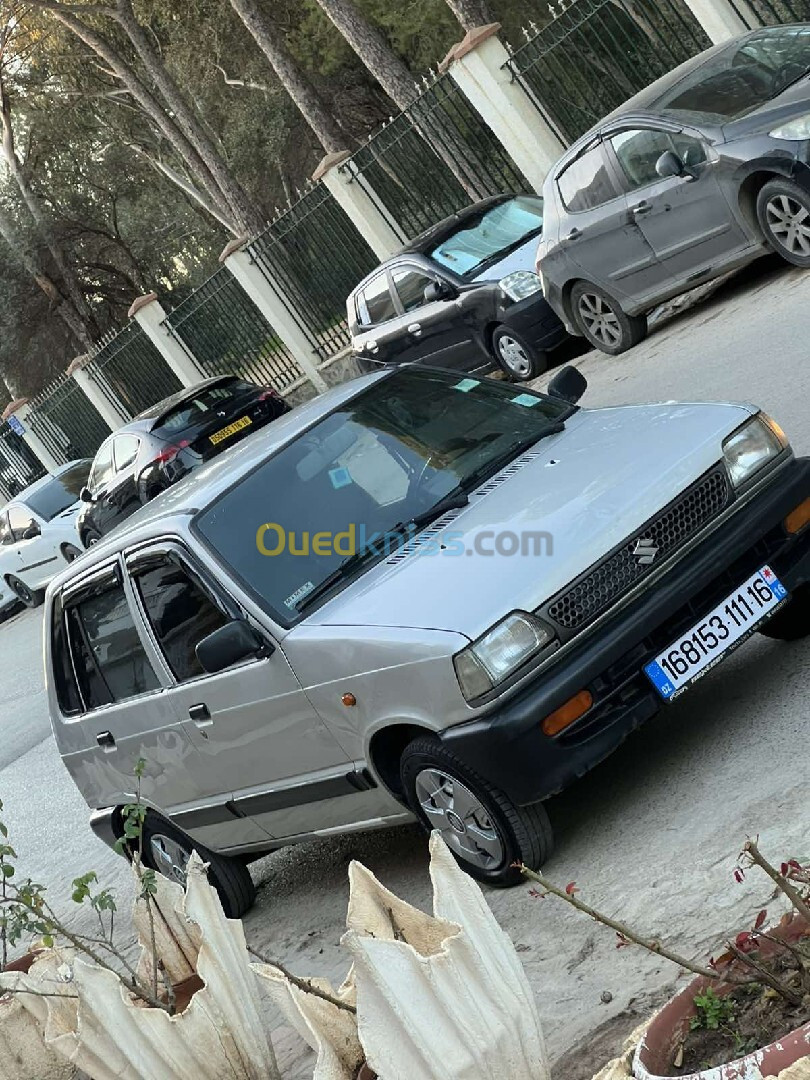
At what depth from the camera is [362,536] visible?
21.6 ft

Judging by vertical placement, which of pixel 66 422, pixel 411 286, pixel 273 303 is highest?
pixel 66 422

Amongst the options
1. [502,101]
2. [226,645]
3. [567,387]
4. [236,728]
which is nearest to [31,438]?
[502,101]

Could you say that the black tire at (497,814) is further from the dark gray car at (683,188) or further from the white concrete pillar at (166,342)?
the white concrete pillar at (166,342)

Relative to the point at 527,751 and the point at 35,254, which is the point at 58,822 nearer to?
the point at 527,751

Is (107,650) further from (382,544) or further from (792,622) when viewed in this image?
(792,622)

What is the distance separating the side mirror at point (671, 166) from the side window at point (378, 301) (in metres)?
5.88

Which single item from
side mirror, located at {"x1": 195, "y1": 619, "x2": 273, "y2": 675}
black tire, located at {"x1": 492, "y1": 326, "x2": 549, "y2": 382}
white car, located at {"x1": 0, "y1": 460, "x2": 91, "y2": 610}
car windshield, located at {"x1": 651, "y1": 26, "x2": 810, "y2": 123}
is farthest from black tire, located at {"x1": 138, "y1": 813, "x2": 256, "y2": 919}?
white car, located at {"x1": 0, "y1": 460, "x2": 91, "y2": 610}

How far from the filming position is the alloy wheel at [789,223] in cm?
1249

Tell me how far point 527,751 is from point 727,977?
7.64 feet

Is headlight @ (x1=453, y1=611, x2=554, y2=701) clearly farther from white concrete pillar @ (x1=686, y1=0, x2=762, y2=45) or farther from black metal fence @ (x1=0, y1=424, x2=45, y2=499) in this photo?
black metal fence @ (x1=0, y1=424, x2=45, y2=499)

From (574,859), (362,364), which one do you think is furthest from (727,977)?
(362,364)

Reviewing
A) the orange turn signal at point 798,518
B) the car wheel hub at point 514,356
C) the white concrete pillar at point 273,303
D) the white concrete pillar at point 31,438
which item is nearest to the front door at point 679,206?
the car wheel hub at point 514,356

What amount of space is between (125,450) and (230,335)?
7.38 meters

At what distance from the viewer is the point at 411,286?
18266mm
